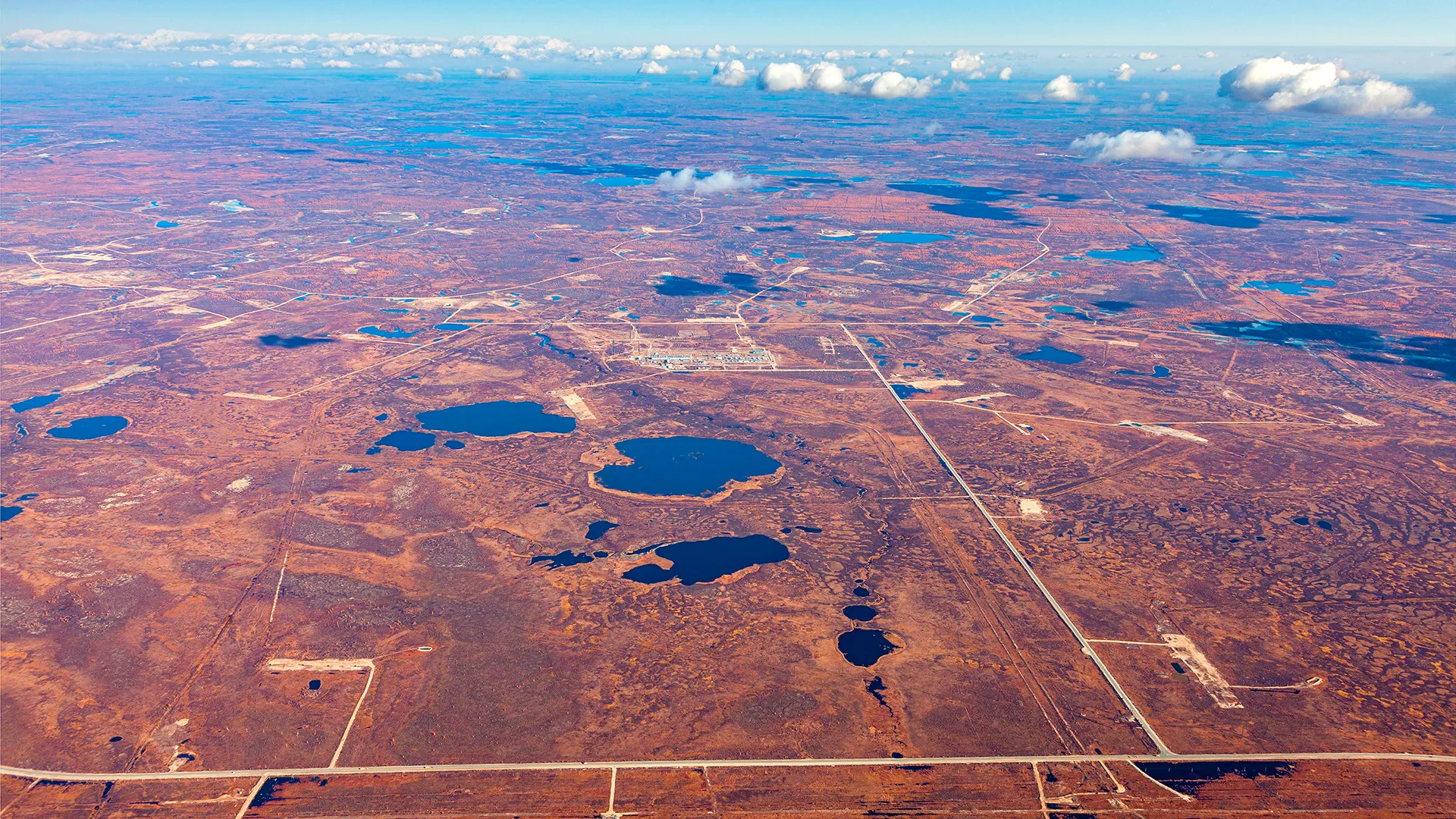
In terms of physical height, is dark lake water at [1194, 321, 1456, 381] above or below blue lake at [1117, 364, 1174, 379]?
above

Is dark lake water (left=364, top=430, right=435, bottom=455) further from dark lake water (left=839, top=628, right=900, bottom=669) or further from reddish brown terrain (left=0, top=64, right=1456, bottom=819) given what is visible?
dark lake water (left=839, top=628, right=900, bottom=669)

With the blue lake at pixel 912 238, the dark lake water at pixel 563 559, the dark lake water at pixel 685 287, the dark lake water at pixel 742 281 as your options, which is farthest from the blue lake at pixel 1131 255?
the dark lake water at pixel 563 559

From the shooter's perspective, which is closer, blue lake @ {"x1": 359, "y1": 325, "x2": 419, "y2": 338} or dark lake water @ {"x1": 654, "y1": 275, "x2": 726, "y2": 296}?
blue lake @ {"x1": 359, "y1": 325, "x2": 419, "y2": 338}

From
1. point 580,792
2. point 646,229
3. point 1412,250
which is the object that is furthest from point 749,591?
point 1412,250

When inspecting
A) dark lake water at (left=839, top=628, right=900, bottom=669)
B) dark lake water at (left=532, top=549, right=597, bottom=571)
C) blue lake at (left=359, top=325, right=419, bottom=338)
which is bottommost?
dark lake water at (left=839, top=628, right=900, bottom=669)

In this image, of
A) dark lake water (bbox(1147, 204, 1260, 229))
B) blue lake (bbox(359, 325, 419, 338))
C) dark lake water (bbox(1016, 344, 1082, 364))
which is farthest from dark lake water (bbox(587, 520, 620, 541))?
dark lake water (bbox(1147, 204, 1260, 229))

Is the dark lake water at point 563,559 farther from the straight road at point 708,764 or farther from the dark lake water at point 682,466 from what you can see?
the straight road at point 708,764
